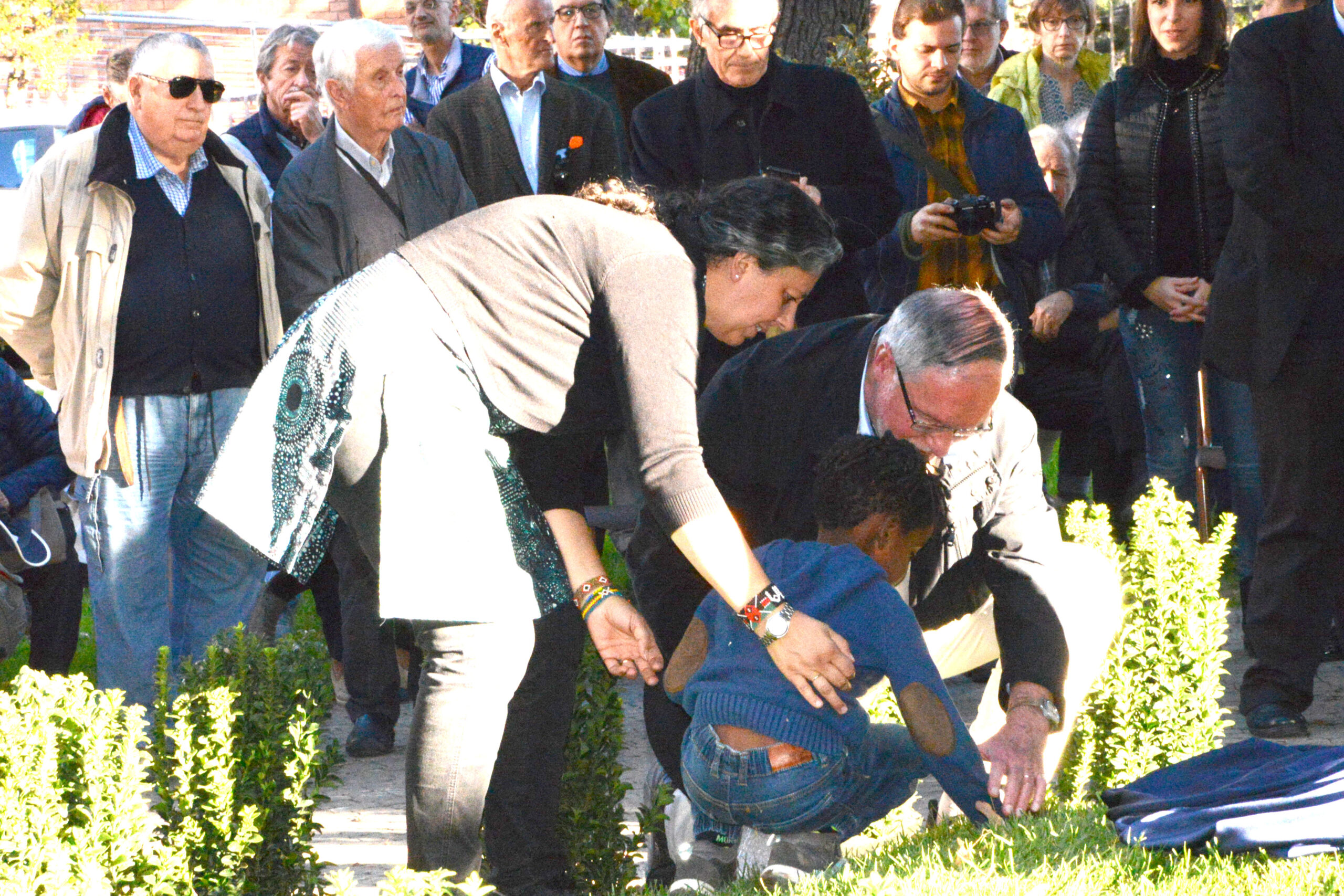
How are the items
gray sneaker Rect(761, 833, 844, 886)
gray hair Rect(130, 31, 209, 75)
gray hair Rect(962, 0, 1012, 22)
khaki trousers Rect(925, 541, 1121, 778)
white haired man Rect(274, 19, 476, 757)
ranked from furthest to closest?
gray hair Rect(962, 0, 1012, 22) < white haired man Rect(274, 19, 476, 757) < gray hair Rect(130, 31, 209, 75) < khaki trousers Rect(925, 541, 1121, 778) < gray sneaker Rect(761, 833, 844, 886)

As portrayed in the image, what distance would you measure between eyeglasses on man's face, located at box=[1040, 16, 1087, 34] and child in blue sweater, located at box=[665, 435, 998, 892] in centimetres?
525

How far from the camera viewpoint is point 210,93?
5668 millimetres

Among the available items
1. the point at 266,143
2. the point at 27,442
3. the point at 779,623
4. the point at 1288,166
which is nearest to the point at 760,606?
the point at 779,623

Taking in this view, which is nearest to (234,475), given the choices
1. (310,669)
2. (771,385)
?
(310,669)

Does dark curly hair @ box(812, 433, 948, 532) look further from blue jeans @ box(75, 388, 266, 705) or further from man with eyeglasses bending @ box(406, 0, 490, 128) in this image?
man with eyeglasses bending @ box(406, 0, 490, 128)

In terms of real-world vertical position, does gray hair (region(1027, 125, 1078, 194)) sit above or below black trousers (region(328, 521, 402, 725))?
above

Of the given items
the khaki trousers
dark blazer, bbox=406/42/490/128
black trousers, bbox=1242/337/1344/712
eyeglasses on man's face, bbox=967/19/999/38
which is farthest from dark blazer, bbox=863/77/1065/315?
dark blazer, bbox=406/42/490/128

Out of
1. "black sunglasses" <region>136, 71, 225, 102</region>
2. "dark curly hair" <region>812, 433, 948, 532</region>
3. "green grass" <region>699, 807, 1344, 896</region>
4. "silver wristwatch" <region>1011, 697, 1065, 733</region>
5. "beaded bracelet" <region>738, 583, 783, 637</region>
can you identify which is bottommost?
"green grass" <region>699, 807, 1344, 896</region>

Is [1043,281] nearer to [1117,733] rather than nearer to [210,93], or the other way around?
[1117,733]

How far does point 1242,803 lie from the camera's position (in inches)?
142

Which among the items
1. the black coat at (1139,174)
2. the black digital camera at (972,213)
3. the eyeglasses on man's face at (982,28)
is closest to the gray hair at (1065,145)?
the eyeglasses on man's face at (982,28)

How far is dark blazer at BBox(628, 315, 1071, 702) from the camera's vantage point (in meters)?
4.14

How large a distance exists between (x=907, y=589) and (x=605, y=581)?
92 cm

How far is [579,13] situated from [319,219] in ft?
6.91
